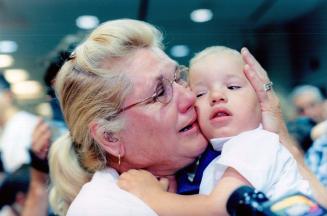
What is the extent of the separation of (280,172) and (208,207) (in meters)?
0.17

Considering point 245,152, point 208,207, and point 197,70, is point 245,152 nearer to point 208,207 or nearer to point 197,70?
point 208,207

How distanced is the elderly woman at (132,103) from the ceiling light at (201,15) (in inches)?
18.3

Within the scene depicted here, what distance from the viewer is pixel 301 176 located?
1.21 m

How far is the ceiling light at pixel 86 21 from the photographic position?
1791mm

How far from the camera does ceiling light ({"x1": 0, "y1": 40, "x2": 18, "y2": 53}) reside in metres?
1.96

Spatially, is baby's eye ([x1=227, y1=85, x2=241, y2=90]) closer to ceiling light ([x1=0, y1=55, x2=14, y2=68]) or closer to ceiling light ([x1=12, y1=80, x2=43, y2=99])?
ceiling light ([x1=12, y1=80, x2=43, y2=99])

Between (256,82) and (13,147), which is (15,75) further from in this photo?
(256,82)

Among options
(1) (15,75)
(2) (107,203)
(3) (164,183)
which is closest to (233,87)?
(3) (164,183)

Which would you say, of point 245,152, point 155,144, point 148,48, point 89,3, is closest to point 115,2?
point 89,3

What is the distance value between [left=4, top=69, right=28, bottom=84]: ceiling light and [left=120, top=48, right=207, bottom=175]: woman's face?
32.4 inches

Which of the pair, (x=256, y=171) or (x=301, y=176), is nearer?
(x=256, y=171)

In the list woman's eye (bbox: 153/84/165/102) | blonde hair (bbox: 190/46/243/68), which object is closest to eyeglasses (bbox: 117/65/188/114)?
woman's eye (bbox: 153/84/165/102)

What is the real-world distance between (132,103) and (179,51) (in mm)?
345

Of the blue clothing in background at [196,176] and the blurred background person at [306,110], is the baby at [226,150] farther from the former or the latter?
the blurred background person at [306,110]
